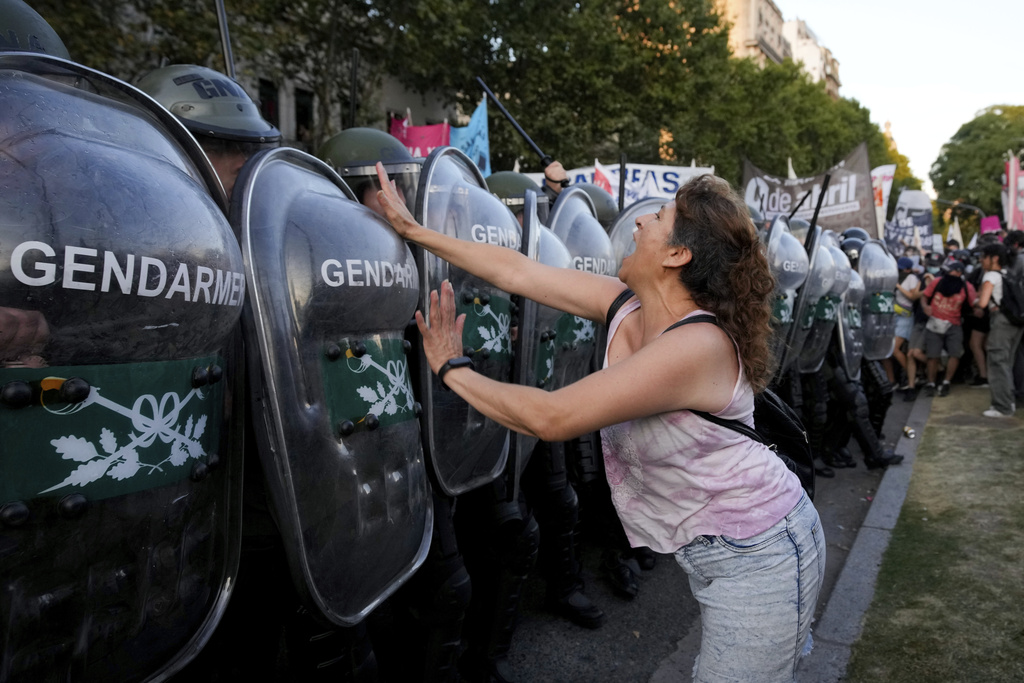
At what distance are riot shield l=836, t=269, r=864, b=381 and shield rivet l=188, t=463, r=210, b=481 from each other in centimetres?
571

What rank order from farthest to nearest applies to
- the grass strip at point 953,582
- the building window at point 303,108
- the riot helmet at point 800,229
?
the building window at point 303,108
the riot helmet at point 800,229
the grass strip at point 953,582

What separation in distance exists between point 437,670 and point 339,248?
143 cm

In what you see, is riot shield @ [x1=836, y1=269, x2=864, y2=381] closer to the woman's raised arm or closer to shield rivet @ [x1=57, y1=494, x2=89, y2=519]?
the woman's raised arm

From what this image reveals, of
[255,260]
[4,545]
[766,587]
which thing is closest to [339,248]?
[255,260]

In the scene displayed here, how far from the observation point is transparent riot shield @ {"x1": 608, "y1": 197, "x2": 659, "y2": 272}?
4094 mm

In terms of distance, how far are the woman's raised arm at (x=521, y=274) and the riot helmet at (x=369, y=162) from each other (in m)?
0.43

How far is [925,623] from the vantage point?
11.7ft

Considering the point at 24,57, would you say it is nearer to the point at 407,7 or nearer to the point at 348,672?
the point at 348,672

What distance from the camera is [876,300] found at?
707cm

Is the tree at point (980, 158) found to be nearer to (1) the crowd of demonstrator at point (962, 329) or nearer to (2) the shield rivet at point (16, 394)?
(1) the crowd of demonstrator at point (962, 329)

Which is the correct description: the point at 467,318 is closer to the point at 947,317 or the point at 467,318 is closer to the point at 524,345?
the point at 524,345

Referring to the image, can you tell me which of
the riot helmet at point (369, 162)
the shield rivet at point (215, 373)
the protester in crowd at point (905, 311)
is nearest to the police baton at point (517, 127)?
the riot helmet at point (369, 162)

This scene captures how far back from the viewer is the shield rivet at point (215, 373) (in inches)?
60.9

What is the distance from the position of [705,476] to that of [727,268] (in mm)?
503
